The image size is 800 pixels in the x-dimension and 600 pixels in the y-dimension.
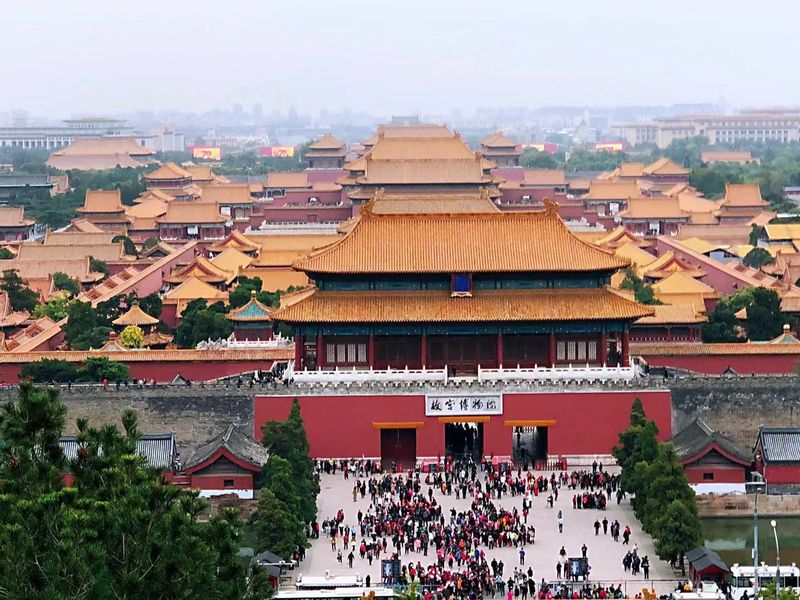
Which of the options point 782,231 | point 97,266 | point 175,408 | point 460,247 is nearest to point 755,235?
point 782,231

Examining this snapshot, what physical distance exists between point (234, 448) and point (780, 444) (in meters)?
Answer: 11.2

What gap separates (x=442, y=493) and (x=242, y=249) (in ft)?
92.2

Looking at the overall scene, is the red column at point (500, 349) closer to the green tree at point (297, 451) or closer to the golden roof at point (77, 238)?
the green tree at point (297, 451)

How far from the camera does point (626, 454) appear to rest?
115ft

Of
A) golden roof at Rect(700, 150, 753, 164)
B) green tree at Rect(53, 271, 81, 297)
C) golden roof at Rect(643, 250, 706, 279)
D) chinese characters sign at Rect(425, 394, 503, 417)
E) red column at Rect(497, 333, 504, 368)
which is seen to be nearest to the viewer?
chinese characters sign at Rect(425, 394, 503, 417)

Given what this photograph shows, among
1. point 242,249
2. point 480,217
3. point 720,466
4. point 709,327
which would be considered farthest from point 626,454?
point 242,249

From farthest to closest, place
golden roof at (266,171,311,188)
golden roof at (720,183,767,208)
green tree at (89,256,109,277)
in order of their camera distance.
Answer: golden roof at (266,171,311,188) → golden roof at (720,183,767,208) → green tree at (89,256,109,277)

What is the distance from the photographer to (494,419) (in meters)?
38.2

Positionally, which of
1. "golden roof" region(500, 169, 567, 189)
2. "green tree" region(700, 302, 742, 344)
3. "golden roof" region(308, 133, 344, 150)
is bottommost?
"green tree" region(700, 302, 742, 344)

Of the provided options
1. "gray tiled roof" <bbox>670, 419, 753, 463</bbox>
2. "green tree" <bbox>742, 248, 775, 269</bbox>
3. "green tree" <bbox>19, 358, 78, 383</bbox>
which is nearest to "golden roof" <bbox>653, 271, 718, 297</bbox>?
"green tree" <bbox>742, 248, 775, 269</bbox>

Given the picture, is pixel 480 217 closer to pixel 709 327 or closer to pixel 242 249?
pixel 709 327

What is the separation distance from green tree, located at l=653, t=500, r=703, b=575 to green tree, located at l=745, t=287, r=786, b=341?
1756 centimetres

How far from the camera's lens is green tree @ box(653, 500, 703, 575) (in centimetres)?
2981

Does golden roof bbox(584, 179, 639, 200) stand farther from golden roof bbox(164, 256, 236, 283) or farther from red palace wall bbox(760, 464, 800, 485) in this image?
red palace wall bbox(760, 464, 800, 485)
